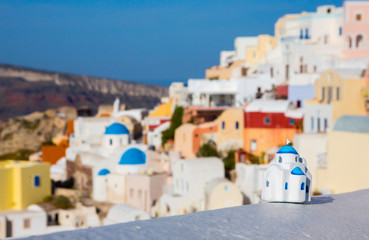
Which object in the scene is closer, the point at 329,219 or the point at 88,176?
the point at 329,219

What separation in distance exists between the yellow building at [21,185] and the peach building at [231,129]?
6.80 metres

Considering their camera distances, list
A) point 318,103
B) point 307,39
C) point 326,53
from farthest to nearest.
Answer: point 307,39 < point 326,53 < point 318,103

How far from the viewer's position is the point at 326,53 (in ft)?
79.9

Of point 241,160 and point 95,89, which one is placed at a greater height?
point 95,89

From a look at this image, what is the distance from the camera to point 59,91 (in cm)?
6556

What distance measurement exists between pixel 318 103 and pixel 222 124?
12.9 ft

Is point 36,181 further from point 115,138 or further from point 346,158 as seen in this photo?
point 346,158

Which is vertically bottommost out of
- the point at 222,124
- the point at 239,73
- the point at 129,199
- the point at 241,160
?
the point at 129,199

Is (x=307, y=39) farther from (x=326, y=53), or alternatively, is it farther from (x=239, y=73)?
(x=239, y=73)

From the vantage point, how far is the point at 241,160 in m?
19.3

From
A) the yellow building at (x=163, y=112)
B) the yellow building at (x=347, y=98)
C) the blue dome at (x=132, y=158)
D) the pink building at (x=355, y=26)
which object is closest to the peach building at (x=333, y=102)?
the yellow building at (x=347, y=98)

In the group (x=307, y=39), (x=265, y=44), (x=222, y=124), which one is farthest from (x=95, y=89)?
(x=222, y=124)

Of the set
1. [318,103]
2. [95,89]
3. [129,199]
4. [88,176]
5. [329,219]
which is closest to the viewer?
[329,219]

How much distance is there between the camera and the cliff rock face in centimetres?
6053
